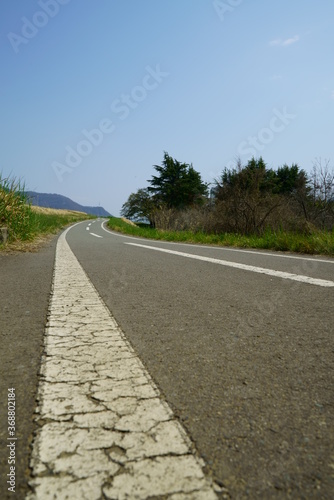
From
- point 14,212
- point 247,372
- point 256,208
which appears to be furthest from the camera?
point 256,208

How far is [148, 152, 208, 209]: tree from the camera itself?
45.9 metres

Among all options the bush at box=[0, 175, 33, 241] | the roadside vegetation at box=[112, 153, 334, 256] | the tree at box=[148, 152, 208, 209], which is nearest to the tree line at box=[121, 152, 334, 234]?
the roadside vegetation at box=[112, 153, 334, 256]

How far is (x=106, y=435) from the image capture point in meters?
0.91

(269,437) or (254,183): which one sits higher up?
(254,183)

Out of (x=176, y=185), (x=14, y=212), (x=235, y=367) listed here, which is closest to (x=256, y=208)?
(x=14, y=212)

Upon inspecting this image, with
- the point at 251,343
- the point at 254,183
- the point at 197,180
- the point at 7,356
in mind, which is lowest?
the point at 7,356

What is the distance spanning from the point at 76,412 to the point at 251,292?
2096 millimetres

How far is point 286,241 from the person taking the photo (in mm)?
7910

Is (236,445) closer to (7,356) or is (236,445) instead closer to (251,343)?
(251,343)

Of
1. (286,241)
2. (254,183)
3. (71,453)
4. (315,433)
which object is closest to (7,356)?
(71,453)

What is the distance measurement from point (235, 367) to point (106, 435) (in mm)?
644

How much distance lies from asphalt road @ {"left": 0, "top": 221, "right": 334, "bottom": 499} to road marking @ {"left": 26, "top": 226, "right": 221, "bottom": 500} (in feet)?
0.15

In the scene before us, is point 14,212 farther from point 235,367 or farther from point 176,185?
point 176,185

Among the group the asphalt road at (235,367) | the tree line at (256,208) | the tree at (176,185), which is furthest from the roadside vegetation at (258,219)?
the tree at (176,185)
